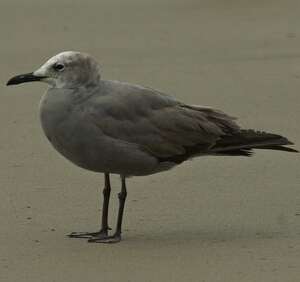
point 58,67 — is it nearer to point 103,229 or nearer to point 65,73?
point 65,73

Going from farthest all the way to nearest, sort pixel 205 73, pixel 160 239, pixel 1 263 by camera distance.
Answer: pixel 205 73 → pixel 160 239 → pixel 1 263

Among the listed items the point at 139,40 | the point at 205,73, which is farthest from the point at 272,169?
the point at 139,40

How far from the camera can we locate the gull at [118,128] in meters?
6.51

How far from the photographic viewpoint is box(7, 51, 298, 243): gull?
651 cm

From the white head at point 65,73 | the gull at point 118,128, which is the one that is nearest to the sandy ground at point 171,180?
the gull at point 118,128

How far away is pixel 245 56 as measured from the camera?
1201 centimetres

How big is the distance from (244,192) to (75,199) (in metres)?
1.08

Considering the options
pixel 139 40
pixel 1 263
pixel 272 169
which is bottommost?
pixel 1 263

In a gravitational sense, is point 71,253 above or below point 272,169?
below

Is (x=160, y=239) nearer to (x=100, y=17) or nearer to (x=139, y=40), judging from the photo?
(x=139, y=40)

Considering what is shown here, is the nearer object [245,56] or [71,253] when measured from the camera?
[71,253]

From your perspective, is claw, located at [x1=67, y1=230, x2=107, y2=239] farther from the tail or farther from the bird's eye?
the bird's eye

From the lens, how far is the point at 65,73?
6660 millimetres

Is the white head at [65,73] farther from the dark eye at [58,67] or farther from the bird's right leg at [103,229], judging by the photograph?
the bird's right leg at [103,229]
